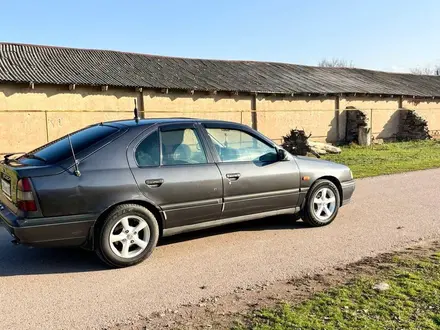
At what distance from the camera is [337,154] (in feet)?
58.0

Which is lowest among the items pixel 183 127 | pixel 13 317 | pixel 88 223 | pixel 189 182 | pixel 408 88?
pixel 13 317

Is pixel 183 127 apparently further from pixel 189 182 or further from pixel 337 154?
pixel 337 154

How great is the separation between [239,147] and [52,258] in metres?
2.63

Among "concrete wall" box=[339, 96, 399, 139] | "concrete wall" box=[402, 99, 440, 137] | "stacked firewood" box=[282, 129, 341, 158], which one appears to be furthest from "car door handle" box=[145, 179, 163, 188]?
"concrete wall" box=[402, 99, 440, 137]

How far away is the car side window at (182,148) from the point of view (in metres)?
5.05

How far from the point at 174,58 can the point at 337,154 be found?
39.4 ft

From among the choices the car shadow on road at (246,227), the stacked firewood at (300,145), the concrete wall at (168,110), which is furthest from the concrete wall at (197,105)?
the car shadow on road at (246,227)

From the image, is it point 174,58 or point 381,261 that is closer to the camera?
point 381,261

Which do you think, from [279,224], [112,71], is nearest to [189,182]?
[279,224]

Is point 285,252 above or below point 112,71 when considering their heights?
below

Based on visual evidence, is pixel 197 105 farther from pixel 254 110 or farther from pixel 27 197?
pixel 27 197

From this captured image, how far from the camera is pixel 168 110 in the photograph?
19938 mm

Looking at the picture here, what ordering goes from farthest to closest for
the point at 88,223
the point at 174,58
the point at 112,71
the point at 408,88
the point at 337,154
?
1. the point at 408,88
2. the point at 174,58
3. the point at 112,71
4. the point at 337,154
5. the point at 88,223

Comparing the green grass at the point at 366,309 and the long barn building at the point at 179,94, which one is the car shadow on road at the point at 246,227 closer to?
the green grass at the point at 366,309
